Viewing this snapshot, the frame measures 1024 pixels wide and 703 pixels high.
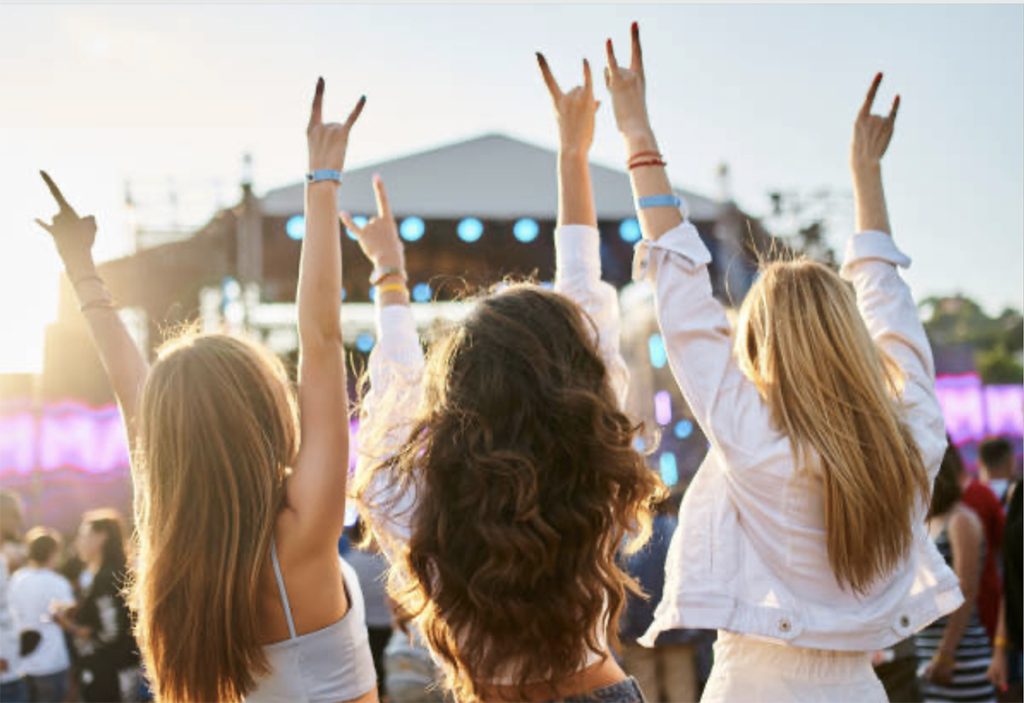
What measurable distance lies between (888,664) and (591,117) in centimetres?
250

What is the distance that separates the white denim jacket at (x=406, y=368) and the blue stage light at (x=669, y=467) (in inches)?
358

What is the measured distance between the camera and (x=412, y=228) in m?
8.49

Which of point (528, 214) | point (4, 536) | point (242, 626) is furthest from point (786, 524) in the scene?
point (528, 214)

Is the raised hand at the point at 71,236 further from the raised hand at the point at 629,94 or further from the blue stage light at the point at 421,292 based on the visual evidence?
the blue stage light at the point at 421,292

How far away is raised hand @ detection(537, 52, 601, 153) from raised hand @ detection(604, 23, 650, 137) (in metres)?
0.15

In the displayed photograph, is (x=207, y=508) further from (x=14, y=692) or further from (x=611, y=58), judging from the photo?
(x=14, y=692)

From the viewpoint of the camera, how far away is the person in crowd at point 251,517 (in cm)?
164

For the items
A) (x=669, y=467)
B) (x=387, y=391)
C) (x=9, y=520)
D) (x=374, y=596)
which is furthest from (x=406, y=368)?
(x=669, y=467)

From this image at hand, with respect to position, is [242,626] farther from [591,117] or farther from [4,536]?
[4,536]

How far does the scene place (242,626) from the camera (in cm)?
163

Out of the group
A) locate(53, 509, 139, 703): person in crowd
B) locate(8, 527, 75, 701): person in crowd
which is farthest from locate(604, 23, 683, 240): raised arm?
locate(8, 527, 75, 701): person in crowd

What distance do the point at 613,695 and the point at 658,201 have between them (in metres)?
0.87

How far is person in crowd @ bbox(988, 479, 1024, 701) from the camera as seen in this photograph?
373 cm

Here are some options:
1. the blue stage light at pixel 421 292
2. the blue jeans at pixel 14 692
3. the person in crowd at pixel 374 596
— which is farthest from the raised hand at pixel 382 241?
the blue stage light at pixel 421 292
